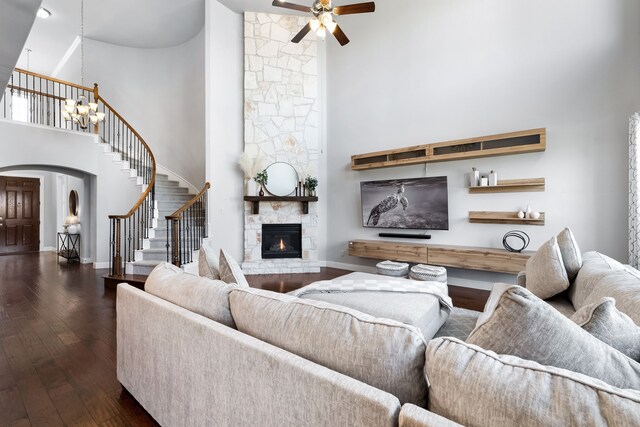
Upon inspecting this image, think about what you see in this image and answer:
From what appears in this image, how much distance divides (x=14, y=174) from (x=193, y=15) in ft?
24.1

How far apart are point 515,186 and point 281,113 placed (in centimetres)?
409

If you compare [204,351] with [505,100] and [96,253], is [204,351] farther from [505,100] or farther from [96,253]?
[96,253]

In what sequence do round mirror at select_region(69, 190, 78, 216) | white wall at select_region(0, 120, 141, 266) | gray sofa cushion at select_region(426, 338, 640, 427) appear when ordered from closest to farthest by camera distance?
gray sofa cushion at select_region(426, 338, 640, 427) < white wall at select_region(0, 120, 141, 266) < round mirror at select_region(69, 190, 78, 216)

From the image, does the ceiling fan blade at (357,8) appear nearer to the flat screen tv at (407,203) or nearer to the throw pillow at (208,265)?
the flat screen tv at (407,203)

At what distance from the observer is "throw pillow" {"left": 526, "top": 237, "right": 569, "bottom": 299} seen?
83.7 inches

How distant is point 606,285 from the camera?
1.60 meters

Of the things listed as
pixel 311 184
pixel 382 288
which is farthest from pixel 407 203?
pixel 382 288

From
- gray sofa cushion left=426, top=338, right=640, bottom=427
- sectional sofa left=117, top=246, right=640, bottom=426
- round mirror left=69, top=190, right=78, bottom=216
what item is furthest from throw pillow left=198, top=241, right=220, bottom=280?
round mirror left=69, top=190, right=78, bottom=216

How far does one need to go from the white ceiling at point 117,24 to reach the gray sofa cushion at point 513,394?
7358 mm

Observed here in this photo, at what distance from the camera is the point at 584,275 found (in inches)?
77.9

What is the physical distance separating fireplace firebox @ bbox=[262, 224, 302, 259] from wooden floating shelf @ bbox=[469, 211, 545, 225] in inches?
118

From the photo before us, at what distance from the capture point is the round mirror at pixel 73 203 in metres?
7.82

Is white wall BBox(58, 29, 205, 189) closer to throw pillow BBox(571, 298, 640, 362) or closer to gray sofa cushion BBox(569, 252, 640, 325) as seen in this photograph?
gray sofa cushion BBox(569, 252, 640, 325)

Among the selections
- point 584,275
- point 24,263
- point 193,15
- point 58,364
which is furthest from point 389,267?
point 24,263
